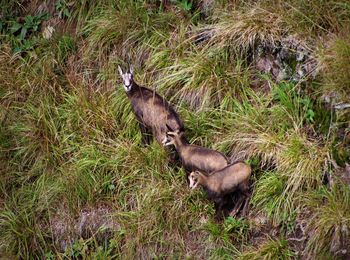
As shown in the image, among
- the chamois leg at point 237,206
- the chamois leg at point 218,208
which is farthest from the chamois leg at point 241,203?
the chamois leg at point 218,208

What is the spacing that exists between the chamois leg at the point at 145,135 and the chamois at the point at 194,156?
436 mm

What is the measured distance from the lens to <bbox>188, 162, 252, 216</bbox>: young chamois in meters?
7.43

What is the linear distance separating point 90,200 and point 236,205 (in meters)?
1.59

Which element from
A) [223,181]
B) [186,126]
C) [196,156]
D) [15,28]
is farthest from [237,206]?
[15,28]

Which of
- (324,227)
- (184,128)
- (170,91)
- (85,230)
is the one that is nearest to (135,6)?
(170,91)

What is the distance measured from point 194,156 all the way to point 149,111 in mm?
804

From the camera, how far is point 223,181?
24.4ft

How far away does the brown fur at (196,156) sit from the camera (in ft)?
25.2

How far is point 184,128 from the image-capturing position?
322 inches

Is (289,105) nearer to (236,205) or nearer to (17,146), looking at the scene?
(236,205)

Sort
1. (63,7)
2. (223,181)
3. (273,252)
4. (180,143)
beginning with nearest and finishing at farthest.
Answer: (273,252) → (223,181) → (180,143) → (63,7)

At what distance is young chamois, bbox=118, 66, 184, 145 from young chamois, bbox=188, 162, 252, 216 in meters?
0.70

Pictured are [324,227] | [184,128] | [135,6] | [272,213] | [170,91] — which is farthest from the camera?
[135,6]

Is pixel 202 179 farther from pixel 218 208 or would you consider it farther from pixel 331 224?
pixel 331 224
